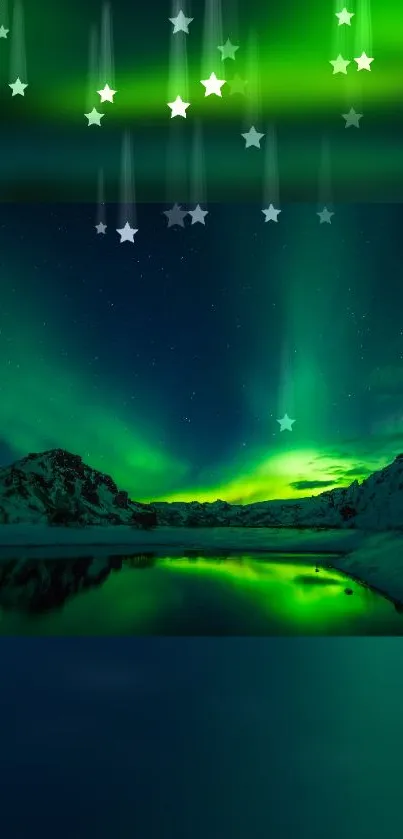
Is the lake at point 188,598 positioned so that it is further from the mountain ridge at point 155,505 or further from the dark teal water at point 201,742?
the dark teal water at point 201,742

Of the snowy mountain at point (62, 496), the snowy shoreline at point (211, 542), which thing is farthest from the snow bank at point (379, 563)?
the snowy mountain at point (62, 496)

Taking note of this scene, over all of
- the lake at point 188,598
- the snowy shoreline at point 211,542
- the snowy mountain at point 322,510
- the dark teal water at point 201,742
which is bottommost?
the dark teal water at point 201,742

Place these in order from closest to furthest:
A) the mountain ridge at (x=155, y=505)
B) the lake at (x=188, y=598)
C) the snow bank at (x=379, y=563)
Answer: the lake at (x=188, y=598) → the snow bank at (x=379, y=563) → the mountain ridge at (x=155, y=505)

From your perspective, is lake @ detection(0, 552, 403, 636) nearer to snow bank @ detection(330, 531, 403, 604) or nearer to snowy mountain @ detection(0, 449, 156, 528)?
snow bank @ detection(330, 531, 403, 604)

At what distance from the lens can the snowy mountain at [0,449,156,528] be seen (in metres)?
4.84

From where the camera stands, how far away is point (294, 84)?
12.3ft

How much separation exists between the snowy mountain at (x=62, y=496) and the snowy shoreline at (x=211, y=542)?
56 millimetres

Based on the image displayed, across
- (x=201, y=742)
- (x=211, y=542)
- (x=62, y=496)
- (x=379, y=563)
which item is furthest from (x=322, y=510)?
(x=201, y=742)

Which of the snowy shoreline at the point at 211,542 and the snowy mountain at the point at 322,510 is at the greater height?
the snowy mountain at the point at 322,510

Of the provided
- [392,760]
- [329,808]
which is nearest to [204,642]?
[392,760]

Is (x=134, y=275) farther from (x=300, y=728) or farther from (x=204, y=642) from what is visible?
(x=300, y=728)

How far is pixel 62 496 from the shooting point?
16.2ft

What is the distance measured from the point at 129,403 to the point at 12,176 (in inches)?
52.1

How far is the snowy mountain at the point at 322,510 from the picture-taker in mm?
4918
